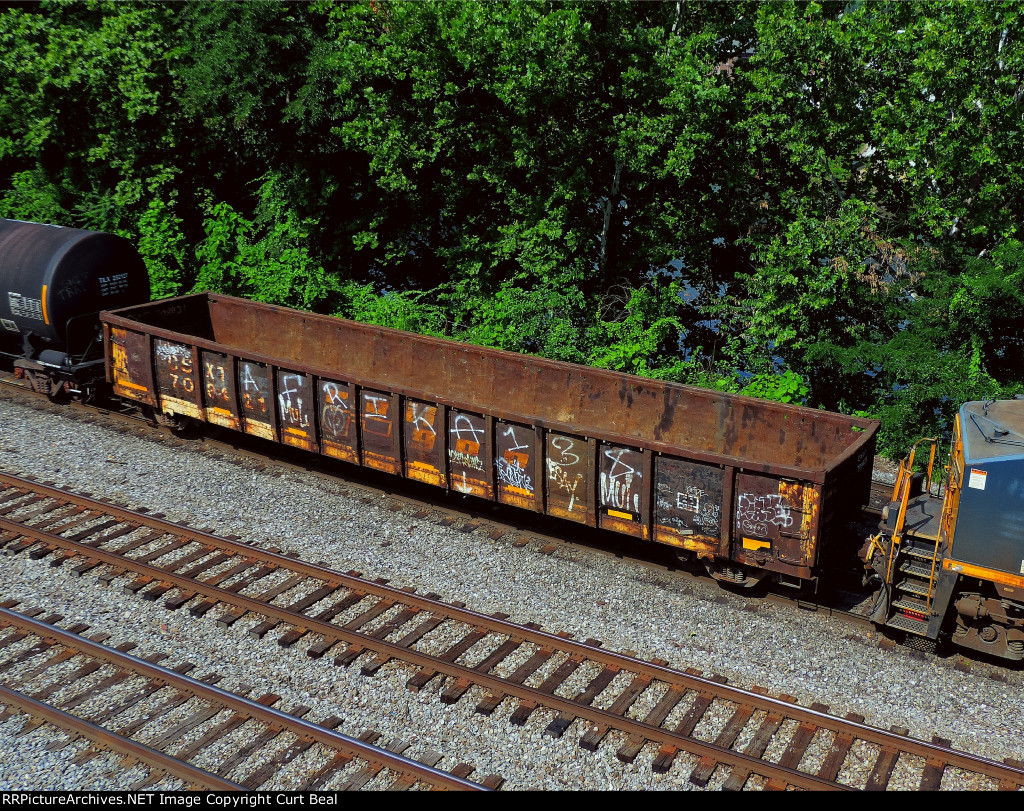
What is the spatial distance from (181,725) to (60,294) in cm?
939

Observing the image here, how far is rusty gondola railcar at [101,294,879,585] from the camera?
972 cm

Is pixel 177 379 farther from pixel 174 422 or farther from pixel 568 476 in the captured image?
pixel 568 476

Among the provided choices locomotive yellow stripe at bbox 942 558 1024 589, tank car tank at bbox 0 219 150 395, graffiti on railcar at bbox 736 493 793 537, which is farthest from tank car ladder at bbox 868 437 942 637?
tank car tank at bbox 0 219 150 395

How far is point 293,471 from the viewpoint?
44.0ft

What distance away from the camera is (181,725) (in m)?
7.94

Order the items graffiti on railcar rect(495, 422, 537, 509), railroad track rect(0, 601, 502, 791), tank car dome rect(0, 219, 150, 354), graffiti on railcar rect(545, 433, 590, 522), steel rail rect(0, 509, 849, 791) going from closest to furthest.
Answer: railroad track rect(0, 601, 502, 791)
steel rail rect(0, 509, 849, 791)
graffiti on railcar rect(545, 433, 590, 522)
graffiti on railcar rect(495, 422, 537, 509)
tank car dome rect(0, 219, 150, 354)

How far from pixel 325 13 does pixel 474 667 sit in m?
14.5

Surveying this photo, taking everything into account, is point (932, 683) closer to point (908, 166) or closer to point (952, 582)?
point (952, 582)

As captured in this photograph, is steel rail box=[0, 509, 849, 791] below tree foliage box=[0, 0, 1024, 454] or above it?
below

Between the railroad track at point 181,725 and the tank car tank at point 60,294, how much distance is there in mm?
7226

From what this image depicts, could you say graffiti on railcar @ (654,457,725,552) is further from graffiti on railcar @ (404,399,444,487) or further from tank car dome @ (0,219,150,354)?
tank car dome @ (0,219,150,354)

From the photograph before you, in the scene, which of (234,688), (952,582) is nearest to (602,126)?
(952,582)

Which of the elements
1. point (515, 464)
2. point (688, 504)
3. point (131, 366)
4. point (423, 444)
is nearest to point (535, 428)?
Result: point (515, 464)

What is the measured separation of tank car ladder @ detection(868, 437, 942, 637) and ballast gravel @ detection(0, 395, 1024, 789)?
1.44 feet
